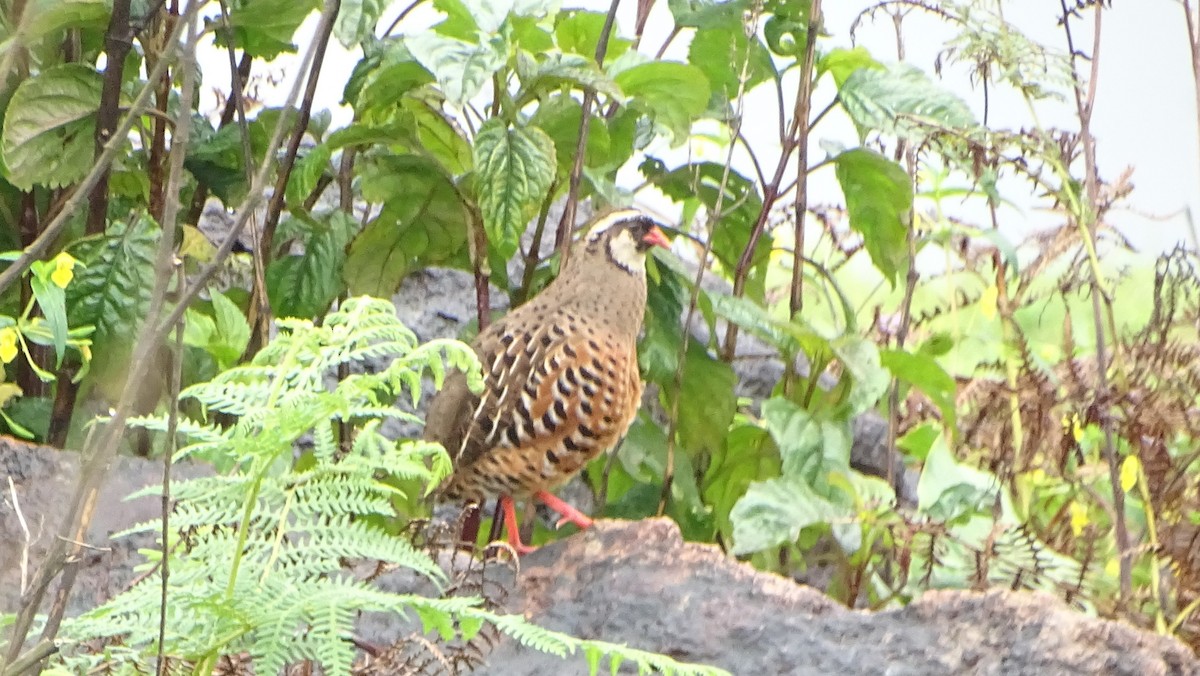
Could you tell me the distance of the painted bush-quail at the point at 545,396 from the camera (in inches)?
85.9

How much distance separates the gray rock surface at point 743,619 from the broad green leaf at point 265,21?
933 mm

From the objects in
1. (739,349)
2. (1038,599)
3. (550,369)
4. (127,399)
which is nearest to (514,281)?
(739,349)

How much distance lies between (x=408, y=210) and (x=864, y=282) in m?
2.36

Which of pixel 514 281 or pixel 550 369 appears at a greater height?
pixel 514 281

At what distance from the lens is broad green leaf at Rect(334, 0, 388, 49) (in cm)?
218

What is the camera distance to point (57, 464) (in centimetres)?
206

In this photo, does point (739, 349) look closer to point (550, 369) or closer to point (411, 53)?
point (550, 369)

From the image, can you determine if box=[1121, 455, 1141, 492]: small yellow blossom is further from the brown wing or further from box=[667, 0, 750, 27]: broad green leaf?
box=[667, 0, 750, 27]: broad green leaf

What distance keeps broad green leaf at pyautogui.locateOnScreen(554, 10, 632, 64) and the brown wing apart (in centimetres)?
60

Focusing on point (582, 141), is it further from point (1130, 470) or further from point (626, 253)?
point (1130, 470)

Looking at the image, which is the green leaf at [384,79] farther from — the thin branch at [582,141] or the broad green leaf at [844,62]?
the broad green leaf at [844,62]

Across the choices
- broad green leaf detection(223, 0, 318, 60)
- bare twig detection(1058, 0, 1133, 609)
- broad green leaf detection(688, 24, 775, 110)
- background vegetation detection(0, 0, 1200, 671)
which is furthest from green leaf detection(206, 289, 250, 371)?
bare twig detection(1058, 0, 1133, 609)

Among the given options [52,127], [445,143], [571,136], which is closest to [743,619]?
[571,136]

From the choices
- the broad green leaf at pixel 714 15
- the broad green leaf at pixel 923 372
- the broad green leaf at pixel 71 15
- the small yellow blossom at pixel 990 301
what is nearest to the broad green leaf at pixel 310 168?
the broad green leaf at pixel 71 15
